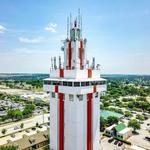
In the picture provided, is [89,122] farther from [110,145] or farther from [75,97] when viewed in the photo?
[110,145]

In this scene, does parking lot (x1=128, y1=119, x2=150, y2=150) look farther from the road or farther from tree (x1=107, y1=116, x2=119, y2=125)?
the road

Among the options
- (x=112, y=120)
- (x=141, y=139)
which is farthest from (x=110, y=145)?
(x=112, y=120)

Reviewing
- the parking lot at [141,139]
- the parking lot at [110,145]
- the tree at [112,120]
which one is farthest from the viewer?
the tree at [112,120]

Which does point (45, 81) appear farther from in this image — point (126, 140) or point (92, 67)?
point (126, 140)

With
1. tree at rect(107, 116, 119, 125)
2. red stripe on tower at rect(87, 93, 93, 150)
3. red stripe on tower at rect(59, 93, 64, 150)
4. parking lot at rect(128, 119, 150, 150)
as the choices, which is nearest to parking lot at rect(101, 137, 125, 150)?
parking lot at rect(128, 119, 150, 150)

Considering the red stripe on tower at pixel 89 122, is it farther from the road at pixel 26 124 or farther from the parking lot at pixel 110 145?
the road at pixel 26 124

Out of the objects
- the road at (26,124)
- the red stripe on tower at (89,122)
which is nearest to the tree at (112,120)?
the road at (26,124)

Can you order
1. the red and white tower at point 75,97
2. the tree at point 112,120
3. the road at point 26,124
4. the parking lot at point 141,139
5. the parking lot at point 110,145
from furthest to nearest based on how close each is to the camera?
1. the tree at point 112,120
2. the road at point 26,124
3. the parking lot at point 141,139
4. the parking lot at point 110,145
5. the red and white tower at point 75,97

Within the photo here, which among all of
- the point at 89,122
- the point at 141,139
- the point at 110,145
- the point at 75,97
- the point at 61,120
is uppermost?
the point at 75,97

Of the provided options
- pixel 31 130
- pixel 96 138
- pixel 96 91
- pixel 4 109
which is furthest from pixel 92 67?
pixel 4 109
